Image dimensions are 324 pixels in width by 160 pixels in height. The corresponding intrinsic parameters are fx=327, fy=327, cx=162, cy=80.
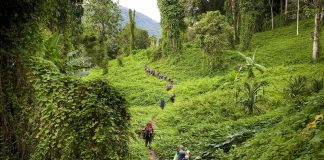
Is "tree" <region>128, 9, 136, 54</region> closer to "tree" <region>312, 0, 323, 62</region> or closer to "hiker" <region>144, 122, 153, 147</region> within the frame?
"tree" <region>312, 0, 323, 62</region>

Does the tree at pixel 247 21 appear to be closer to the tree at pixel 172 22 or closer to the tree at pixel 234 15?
the tree at pixel 234 15

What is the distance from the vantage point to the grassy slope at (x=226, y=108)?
31.8 ft

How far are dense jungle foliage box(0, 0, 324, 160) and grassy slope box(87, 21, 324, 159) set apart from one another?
0.07 m

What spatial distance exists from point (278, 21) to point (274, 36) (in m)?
5.91

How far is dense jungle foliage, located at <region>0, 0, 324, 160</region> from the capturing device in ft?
26.0

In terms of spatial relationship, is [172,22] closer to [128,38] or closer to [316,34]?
[316,34]

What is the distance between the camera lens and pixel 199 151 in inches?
557

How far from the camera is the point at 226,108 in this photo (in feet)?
67.6

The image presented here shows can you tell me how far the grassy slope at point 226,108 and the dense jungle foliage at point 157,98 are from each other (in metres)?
0.07

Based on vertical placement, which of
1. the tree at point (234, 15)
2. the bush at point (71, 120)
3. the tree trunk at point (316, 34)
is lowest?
the bush at point (71, 120)

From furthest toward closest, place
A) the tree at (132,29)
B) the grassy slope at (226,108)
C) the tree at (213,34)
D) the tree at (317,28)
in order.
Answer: the tree at (132,29), the tree at (213,34), the tree at (317,28), the grassy slope at (226,108)

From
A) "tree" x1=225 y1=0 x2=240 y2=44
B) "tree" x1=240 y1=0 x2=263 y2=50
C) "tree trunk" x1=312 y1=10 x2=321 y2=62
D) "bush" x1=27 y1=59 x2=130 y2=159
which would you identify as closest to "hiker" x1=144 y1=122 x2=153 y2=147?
"bush" x1=27 y1=59 x2=130 y2=159

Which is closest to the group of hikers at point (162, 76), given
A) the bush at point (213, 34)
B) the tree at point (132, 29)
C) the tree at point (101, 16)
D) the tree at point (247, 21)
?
the bush at point (213, 34)

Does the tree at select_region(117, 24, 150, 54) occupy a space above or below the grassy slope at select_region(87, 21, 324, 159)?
above
